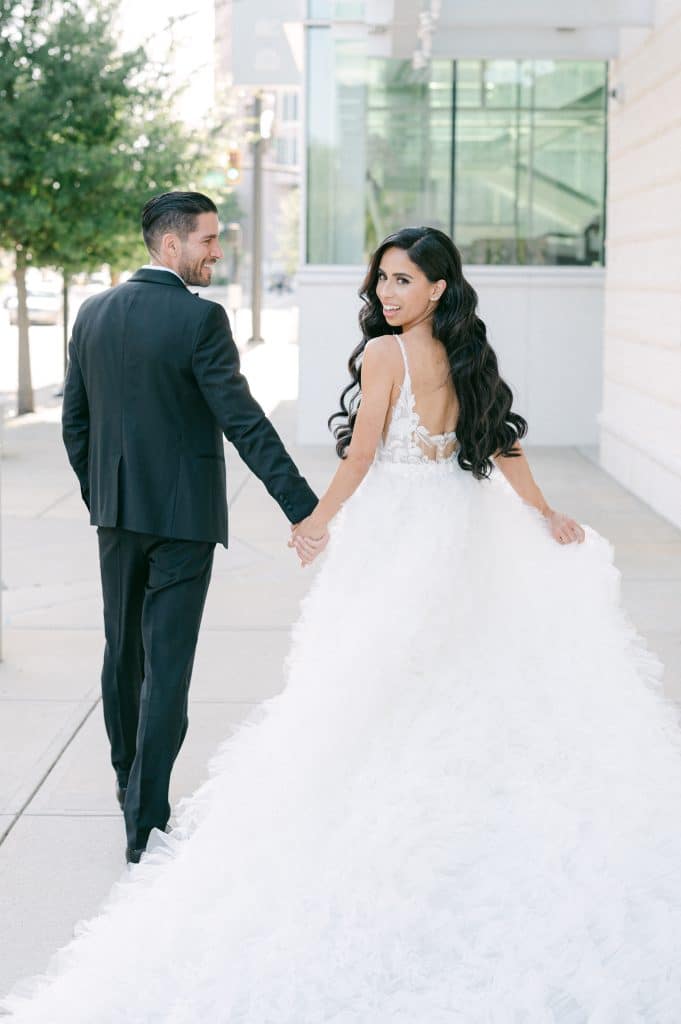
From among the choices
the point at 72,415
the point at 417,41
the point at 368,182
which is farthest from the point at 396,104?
the point at 72,415

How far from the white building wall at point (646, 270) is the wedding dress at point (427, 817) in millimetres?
7158

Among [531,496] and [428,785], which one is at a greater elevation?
[531,496]

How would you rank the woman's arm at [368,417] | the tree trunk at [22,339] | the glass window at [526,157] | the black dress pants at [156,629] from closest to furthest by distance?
the woman's arm at [368,417]
the black dress pants at [156,629]
the glass window at [526,157]
the tree trunk at [22,339]

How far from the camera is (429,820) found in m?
3.74

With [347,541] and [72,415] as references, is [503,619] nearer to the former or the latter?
[347,541]

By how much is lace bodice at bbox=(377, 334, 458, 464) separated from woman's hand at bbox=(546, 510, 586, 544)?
45 centimetres

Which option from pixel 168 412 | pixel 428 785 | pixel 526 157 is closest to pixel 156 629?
pixel 168 412

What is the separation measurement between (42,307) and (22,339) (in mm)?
27484

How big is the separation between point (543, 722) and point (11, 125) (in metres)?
13.6

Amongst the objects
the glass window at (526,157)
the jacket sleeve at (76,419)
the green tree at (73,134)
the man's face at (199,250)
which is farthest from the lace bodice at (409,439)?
the green tree at (73,134)

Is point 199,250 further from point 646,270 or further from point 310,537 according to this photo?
point 646,270

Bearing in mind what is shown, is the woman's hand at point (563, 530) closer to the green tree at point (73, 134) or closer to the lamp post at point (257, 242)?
the green tree at point (73, 134)

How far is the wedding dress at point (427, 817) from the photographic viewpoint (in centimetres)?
335

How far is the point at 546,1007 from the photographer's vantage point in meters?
3.24
